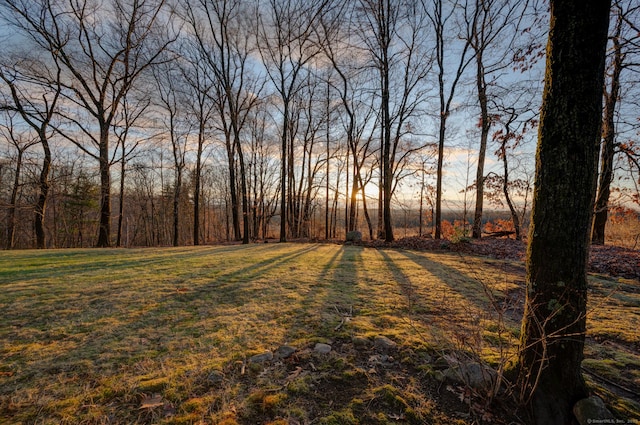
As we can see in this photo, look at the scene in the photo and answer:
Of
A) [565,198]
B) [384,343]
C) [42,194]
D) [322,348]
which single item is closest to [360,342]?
[384,343]

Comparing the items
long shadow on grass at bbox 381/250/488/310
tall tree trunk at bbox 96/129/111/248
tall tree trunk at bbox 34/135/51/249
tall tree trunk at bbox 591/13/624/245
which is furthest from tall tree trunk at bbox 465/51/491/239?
tall tree trunk at bbox 34/135/51/249

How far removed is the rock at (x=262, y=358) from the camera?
2043mm

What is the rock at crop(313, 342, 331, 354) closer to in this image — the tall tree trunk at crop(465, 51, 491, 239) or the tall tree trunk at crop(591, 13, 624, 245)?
the tall tree trunk at crop(591, 13, 624, 245)

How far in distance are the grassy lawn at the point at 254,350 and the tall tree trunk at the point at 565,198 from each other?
0.61ft

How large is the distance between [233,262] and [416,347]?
186 inches

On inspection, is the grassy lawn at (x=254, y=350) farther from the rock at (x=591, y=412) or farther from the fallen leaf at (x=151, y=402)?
the rock at (x=591, y=412)

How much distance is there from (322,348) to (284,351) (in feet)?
1.08

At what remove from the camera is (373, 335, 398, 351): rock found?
90.4 inches

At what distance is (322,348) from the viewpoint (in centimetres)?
225

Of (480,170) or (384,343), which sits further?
(480,170)

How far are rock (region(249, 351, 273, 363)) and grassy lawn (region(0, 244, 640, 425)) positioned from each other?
35 millimetres

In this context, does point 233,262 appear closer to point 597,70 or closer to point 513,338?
point 513,338

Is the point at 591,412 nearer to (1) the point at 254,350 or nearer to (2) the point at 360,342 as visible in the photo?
(2) the point at 360,342

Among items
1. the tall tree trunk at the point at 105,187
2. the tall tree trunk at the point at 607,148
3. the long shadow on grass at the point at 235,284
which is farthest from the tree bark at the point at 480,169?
the tall tree trunk at the point at 105,187
